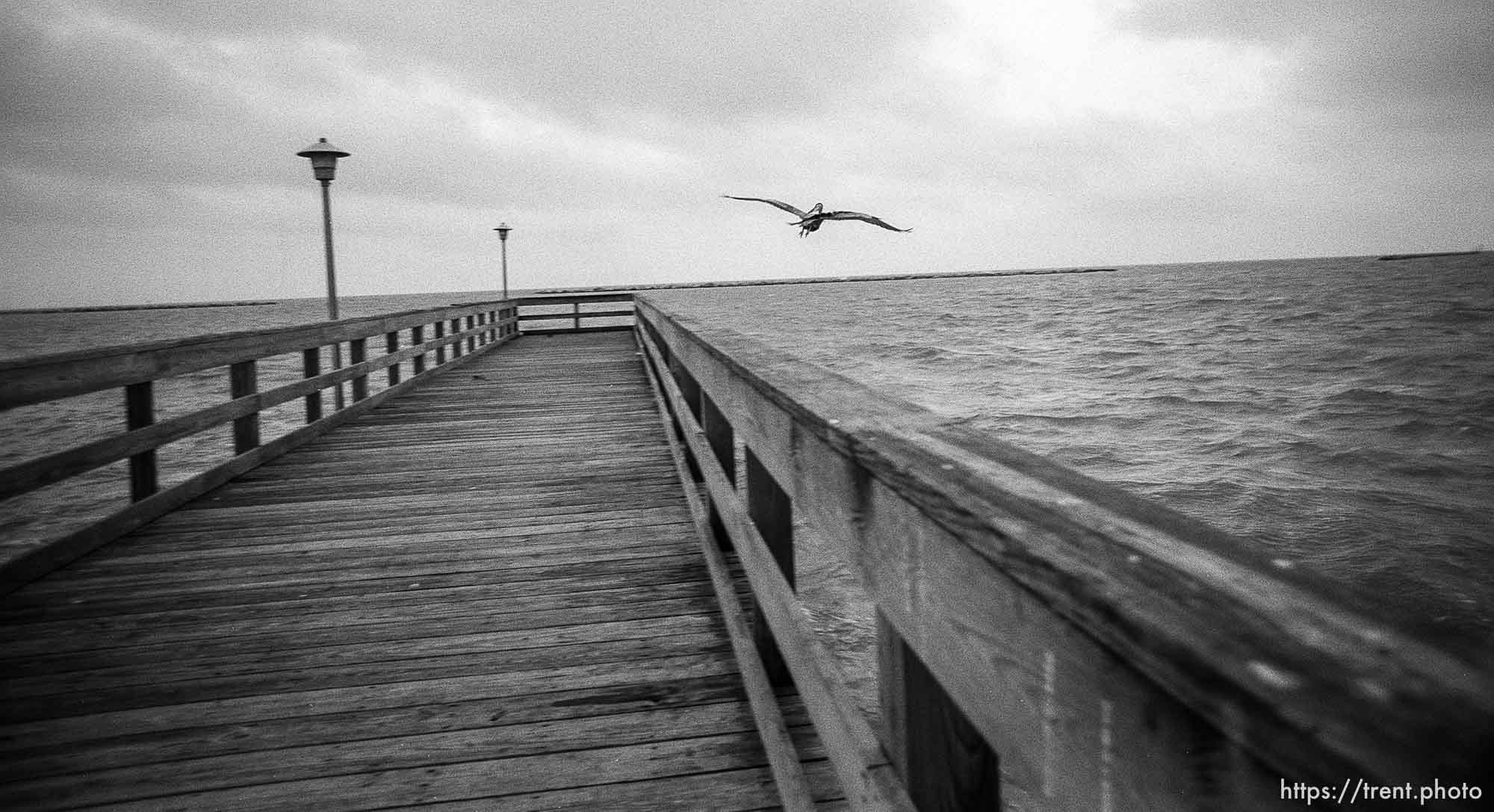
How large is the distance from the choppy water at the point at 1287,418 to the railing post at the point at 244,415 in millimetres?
3771

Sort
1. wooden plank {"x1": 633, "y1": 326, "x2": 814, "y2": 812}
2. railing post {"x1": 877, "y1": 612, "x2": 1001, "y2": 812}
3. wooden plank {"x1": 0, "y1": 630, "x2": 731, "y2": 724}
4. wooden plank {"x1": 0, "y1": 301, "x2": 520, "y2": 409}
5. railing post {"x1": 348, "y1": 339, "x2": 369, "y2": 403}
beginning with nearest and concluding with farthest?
1. railing post {"x1": 877, "y1": 612, "x2": 1001, "y2": 812}
2. wooden plank {"x1": 633, "y1": 326, "x2": 814, "y2": 812}
3. wooden plank {"x1": 0, "y1": 630, "x2": 731, "y2": 724}
4. wooden plank {"x1": 0, "y1": 301, "x2": 520, "y2": 409}
5. railing post {"x1": 348, "y1": 339, "x2": 369, "y2": 403}

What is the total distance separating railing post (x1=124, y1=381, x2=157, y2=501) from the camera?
425 centimetres

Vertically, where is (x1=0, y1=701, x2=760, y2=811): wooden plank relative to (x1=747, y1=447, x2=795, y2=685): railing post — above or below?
below

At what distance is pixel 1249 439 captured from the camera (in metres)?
16.0

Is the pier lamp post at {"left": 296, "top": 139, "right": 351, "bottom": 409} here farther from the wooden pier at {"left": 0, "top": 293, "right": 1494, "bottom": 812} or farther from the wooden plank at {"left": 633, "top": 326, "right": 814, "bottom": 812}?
the wooden plank at {"left": 633, "top": 326, "right": 814, "bottom": 812}

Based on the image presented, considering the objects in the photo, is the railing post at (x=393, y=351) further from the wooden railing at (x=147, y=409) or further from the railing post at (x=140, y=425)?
the railing post at (x=140, y=425)

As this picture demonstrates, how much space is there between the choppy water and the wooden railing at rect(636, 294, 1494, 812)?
0.05 meters

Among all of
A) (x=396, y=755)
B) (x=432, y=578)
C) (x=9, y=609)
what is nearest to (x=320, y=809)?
(x=396, y=755)

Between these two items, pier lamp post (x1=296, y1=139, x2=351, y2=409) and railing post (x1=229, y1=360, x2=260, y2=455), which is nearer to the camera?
railing post (x1=229, y1=360, x2=260, y2=455)

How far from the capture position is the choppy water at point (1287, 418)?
9.85m

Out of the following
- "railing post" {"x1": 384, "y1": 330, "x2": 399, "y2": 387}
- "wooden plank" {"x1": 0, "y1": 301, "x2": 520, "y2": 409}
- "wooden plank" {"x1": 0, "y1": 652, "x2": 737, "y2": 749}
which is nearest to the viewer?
"wooden plank" {"x1": 0, "y1": 652, "x2": 737, "y2": 749}

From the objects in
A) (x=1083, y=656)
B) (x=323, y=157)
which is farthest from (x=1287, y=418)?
(x=1083, y=656)

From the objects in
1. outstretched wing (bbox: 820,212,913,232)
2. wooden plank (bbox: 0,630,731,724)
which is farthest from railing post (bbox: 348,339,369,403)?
wooden plank (bbox: 0,630,731,724)

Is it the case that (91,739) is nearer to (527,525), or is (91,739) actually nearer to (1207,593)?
(527,525)
